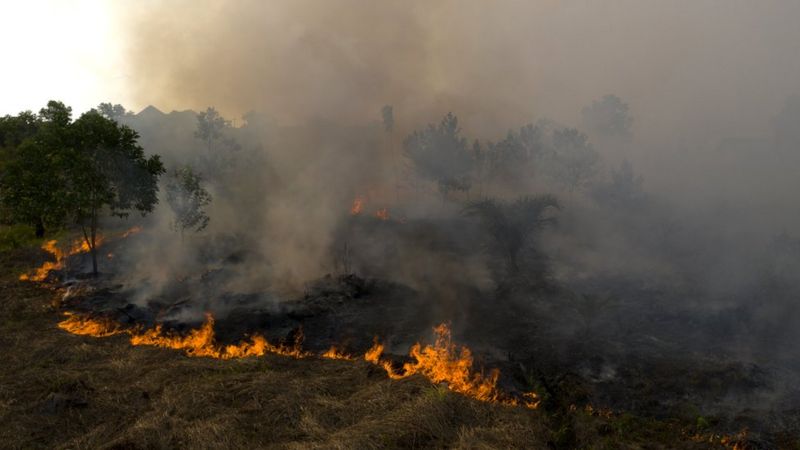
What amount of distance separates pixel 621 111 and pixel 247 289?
77014 millimetres

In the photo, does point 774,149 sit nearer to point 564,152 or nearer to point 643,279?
point 564,152

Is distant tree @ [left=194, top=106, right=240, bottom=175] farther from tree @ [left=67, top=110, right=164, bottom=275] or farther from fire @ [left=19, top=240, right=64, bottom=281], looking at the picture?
tree @ [left=67, top=110, right=164, bottom=275]

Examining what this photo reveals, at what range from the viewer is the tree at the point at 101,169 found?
2936 centimetres

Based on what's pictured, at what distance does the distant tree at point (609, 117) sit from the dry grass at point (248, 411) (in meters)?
78.0

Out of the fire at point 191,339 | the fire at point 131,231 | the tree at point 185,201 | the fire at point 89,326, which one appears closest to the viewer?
the fire at point 191,339

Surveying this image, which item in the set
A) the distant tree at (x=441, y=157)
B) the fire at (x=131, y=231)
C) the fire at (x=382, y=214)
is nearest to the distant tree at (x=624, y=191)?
the distant tree at (x=441, y=157)

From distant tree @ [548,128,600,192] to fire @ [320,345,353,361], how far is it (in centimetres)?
4934

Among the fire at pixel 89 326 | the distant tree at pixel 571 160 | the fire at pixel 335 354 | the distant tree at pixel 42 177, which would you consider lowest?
the fire at pixel 89 326

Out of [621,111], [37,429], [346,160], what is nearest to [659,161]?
[621,111]

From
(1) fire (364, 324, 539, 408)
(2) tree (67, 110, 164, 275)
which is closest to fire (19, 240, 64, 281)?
(2) tree (67, 110, 164, 275)

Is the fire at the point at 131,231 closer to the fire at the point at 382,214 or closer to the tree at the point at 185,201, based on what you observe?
the tree at the point at 185,201

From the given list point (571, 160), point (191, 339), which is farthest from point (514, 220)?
point (571, 160)

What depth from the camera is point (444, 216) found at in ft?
191

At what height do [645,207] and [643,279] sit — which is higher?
[645,207]
